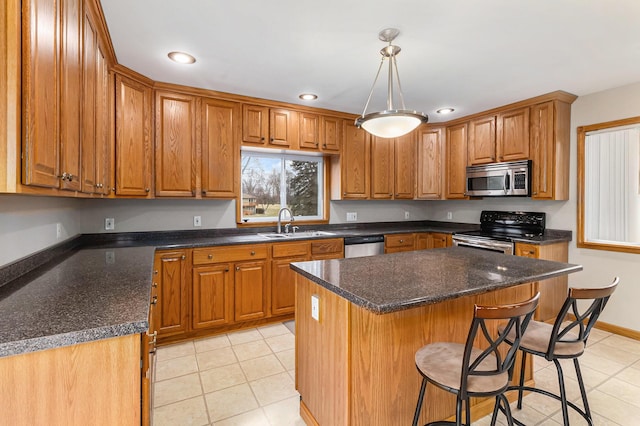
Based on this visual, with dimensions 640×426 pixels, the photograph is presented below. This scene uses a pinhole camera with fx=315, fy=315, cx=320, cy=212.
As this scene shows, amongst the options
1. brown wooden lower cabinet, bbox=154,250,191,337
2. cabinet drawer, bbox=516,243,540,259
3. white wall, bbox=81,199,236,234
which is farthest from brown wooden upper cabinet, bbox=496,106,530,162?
brown wooden lower cabinet, bbox=154,250,191,337

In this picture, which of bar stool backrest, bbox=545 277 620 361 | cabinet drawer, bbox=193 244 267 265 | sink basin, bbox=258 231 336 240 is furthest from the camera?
sink basin, bbox=258 231 336 240

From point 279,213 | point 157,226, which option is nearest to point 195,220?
point 157,226

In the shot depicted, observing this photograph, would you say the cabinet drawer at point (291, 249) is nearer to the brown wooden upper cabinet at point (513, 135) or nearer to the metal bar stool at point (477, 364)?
the metal bar stool at point (477, 364)

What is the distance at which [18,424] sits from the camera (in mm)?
940

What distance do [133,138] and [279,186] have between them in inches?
67.2

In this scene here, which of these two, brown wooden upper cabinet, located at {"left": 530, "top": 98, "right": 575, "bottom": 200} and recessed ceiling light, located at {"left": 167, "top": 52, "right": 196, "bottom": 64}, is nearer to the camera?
recessed ceiling light, located at {"left": 167, "top": 52, "right": 196, "bottom": 64}

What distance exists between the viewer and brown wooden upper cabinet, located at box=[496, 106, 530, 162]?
138 inches

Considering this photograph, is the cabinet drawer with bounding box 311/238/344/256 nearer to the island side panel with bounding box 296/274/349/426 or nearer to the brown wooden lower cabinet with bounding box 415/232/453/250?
the brown wooden lower cabinet with bounding box 415/232/453/250

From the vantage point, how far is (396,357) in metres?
1.55

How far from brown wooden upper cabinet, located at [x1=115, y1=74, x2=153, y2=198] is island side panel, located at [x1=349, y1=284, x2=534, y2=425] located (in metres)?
2.36

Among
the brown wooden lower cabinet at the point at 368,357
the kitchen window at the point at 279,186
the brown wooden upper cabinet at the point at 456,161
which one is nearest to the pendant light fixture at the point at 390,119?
the brown wooden lower cabinet at the point at 368,357

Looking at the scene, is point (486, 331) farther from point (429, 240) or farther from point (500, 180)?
point (429, 240)

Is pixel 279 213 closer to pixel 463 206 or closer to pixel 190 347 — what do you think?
pixel 190 347

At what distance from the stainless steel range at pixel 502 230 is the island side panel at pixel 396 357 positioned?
1.89 m
